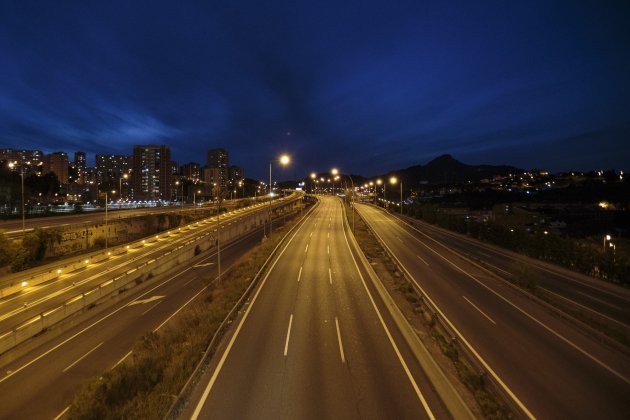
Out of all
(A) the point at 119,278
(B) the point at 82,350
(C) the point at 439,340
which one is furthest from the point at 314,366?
Result: (A) the point at 119,278

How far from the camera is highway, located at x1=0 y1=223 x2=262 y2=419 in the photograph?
14.6 metres

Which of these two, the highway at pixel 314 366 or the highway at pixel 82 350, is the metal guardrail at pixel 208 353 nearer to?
the highway at pixel 314 366

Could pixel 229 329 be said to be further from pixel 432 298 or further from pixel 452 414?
pixel 432 298

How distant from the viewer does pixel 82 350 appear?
19.7 metres

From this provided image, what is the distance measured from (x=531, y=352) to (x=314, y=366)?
873 centimetres

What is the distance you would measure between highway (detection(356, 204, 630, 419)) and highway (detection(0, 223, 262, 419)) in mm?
17089

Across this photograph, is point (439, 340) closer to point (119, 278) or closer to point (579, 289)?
point (579, 289)

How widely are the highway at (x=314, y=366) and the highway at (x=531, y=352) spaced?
3.05 metres

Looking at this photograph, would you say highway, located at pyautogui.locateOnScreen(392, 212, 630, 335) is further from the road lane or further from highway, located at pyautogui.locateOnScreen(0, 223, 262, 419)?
highway, located at pyautogui.locateOnScreen(0, 223, 262, 419)

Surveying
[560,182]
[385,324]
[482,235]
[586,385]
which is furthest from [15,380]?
[560,182]

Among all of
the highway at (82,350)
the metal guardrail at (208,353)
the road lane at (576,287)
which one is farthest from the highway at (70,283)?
the road lane at (576,287)

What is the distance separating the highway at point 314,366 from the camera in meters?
9.48

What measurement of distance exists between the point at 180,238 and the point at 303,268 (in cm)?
2932

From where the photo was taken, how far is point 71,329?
22.9 metres
